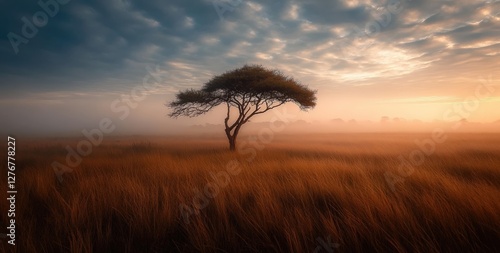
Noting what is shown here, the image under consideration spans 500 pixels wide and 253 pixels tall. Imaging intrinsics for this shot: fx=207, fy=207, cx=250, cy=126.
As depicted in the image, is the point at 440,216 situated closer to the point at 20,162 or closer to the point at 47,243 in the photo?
the point at 47,243

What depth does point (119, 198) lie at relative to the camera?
12.7 feet

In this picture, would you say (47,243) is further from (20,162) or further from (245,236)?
(20,162)

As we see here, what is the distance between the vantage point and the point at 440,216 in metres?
2.90

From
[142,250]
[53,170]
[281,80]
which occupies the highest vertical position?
[281,80]

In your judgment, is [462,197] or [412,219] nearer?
[412,219]

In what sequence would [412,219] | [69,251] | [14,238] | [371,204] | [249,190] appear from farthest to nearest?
[249,190], [371,204], [412,219], [14,238], [69,251]

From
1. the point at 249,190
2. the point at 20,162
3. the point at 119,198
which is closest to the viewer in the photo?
the point at 119,198

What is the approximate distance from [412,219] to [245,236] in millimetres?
2267

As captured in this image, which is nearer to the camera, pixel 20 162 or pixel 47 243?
pixel 47 243

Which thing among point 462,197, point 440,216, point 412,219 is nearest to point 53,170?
point 412,219

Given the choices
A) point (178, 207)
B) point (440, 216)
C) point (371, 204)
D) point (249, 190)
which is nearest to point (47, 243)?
point (178, 207)

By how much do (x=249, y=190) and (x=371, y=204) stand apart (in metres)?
2.31

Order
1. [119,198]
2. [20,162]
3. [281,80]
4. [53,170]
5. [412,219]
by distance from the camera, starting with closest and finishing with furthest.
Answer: [412,219] → [119,198] → [53,170] → [20,162] → [281,80]

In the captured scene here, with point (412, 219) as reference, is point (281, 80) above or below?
above
